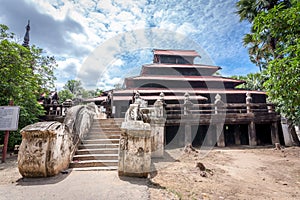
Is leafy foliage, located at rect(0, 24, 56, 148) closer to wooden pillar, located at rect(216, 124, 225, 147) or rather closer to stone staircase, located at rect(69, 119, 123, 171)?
stone staircase, located at rect(69, 119, 123, 171)

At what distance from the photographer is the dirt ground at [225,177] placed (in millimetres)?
3671

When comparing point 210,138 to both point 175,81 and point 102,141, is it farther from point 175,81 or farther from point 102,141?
point 175,81

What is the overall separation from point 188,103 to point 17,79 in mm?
9190

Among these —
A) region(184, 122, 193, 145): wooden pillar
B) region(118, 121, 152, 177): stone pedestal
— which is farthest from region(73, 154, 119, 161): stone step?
region(184, 122, 193, 145): wooden pillar

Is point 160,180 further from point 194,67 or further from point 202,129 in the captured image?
point 194,67

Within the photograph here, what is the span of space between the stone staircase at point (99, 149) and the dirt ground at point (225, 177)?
1336mm

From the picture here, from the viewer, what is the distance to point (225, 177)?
4.98 m

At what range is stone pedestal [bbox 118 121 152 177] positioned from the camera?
377 centimetres

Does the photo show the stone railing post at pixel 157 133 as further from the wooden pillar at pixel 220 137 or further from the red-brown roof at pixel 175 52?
the red-brown roof at pixel 175 52

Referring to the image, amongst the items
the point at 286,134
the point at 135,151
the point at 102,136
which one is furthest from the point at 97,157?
the point at 286,134

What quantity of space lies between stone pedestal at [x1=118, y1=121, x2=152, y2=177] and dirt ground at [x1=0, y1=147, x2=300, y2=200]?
404mm

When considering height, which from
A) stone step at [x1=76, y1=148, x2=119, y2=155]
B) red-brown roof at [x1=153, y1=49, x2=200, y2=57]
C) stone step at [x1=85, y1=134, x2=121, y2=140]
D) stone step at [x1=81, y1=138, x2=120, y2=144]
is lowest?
stone step at [x1=76, y1=148, x2=119, y2=155]

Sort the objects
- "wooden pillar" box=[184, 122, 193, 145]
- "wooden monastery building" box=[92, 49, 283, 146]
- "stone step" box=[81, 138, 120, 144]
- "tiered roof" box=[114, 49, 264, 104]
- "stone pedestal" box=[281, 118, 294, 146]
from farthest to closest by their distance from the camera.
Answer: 1. "tiered roof" box=[114, 49, 264, 104]
2. "stone pedestal" box=[281, 118, 294, 146]
3. "wooden monastery building" box=[92, 49, 283, 146]
4. "wooden pillar" box=[184, 122, 193, 145]
5. "stone step" box=[81, 138, 120, 144]

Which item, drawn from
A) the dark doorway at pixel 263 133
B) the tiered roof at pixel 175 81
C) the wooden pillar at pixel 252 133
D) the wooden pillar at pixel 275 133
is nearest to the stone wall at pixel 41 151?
the tiered roof at pixel 175 81
